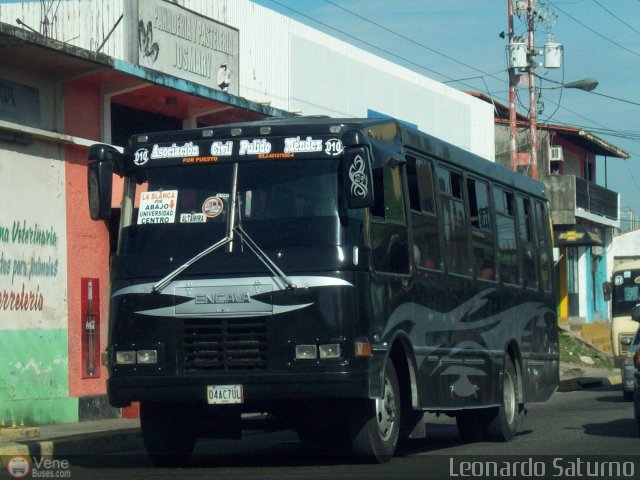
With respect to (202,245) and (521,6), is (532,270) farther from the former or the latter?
(521,6)

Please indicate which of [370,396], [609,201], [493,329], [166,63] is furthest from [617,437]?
[609,201]

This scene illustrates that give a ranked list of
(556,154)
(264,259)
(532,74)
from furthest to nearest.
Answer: (556,154) < (532,74) < (264,259)

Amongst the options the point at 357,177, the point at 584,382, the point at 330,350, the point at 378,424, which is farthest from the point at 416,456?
the point at 584,382

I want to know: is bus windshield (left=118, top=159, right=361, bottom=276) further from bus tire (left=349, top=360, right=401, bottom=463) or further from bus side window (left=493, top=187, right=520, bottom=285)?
bus side window (left=493, top=187, right=520, bottom=285)

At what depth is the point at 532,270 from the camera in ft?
52.5

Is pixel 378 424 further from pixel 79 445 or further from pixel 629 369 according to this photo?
pixel 629 369

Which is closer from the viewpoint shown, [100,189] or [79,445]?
[100,189]

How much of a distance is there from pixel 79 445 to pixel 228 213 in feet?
A: 13.4

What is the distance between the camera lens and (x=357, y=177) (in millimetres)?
10164

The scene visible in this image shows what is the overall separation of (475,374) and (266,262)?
3769mm

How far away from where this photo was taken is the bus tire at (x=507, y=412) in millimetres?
14047

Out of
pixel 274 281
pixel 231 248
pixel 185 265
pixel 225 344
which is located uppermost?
pixel 231 248

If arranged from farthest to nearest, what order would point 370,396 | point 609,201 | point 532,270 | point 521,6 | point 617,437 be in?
point 609,201 < point 521,6 < point 532,270 < point 617,437 < point 370,396

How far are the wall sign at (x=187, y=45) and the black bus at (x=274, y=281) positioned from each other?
27.2 feet
